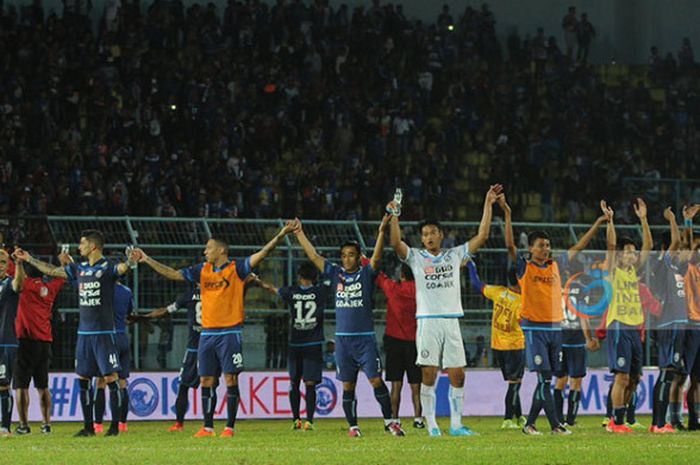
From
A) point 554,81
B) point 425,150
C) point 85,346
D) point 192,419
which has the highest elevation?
point 554,81

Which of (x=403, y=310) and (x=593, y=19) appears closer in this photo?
(x=403, y=310)

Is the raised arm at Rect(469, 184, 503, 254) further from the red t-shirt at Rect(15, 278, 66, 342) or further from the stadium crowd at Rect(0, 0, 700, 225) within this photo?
the stadium crowd at Rect(0, 0, 700, 225)

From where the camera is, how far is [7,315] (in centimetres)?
1728

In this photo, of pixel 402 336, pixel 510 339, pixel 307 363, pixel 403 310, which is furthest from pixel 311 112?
pixel 510 339

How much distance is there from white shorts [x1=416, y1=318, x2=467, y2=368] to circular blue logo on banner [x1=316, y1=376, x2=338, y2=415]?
7.59 m

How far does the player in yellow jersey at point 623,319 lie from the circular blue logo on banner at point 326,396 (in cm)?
665

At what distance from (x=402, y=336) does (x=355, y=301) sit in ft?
7.95

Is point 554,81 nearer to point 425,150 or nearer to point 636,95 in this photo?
point 636,95

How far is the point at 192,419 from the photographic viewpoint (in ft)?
73.7

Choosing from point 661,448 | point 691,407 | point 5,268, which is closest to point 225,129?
Result: point 5,268

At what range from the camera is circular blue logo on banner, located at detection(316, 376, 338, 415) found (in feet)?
75.7

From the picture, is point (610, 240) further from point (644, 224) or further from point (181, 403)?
point (181, 403)

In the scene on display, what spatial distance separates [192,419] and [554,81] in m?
18.5

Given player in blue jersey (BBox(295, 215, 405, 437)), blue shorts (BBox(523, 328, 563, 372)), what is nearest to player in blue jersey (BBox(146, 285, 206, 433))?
player in blue jersey (BBox(295, 215, 405, 437))
